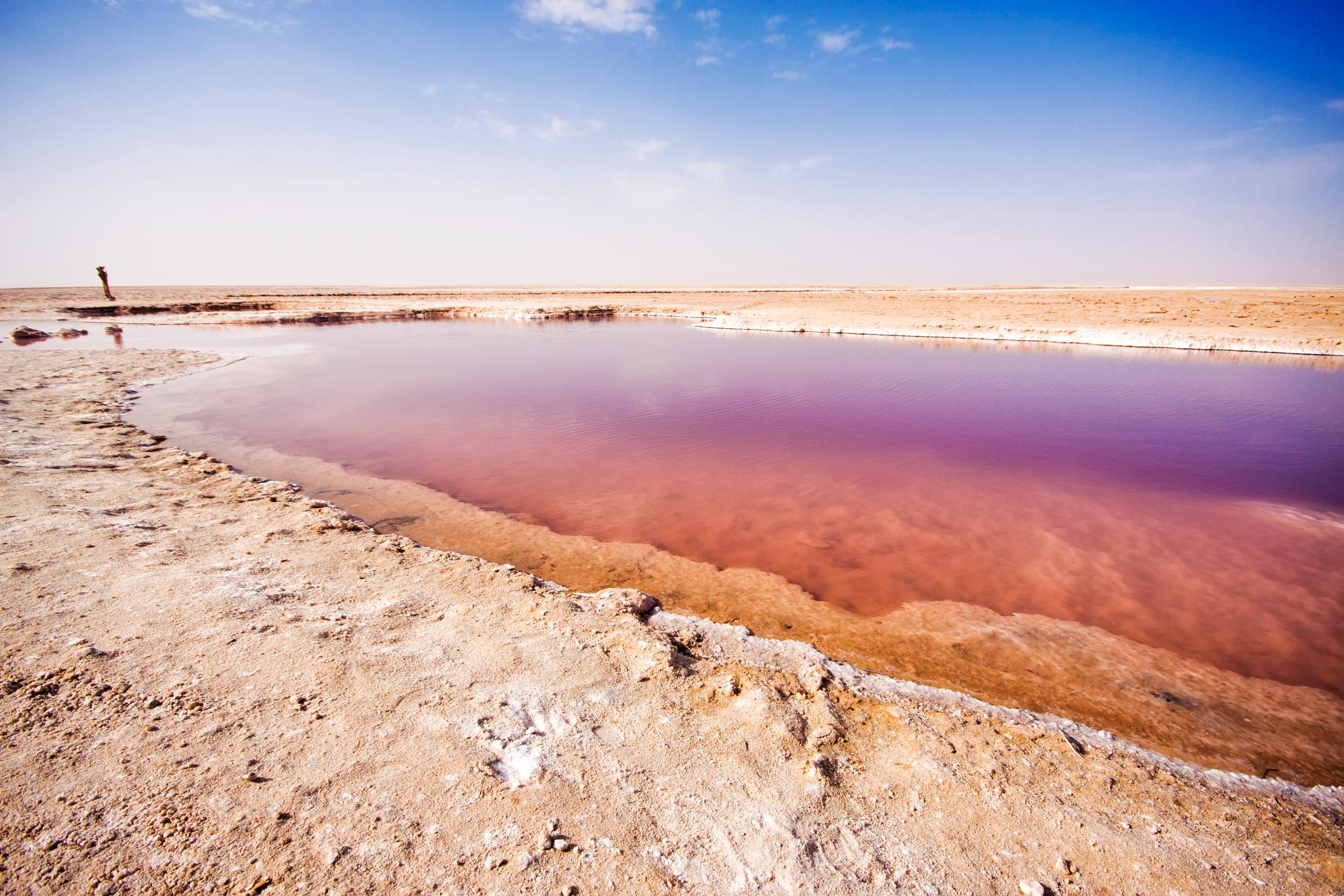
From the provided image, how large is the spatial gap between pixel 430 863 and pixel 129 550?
470 centimetres

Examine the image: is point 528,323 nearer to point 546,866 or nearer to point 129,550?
point 129,550

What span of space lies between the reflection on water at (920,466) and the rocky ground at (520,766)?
6.69 ft

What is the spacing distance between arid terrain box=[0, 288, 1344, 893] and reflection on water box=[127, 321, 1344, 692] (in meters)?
1.26

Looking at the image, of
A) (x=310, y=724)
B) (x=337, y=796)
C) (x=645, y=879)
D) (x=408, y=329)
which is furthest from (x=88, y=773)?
(x=408, y=329)

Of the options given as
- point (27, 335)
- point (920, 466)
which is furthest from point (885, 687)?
point (27, 335)

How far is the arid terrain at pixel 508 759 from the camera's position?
2.41m

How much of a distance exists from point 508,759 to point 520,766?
0.26ft

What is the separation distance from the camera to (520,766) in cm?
293

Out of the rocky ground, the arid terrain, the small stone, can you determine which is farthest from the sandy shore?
the rocky ground

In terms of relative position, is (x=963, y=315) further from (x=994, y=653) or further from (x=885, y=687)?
(x=885, y=687)

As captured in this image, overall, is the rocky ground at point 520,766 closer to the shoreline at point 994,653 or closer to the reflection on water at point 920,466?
the shoreline at point 994,653

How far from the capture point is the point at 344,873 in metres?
2.29

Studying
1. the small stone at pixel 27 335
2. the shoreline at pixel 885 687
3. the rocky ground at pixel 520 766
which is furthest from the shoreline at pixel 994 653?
the small stone at pixel 27 335

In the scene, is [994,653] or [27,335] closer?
[994,653]
